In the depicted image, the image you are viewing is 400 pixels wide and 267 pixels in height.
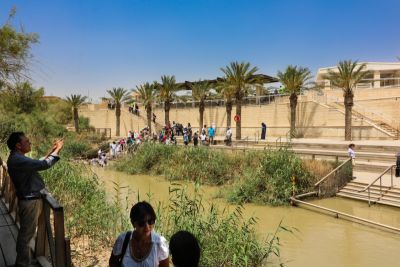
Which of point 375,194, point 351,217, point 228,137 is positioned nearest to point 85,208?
point 351,217

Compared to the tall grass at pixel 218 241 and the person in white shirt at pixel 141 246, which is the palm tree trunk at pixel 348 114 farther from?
the person in white shirt at pixel 141 246

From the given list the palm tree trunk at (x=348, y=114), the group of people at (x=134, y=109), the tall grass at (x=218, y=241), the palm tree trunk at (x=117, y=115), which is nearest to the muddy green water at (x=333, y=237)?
the tall grass at (x=218, y=241)

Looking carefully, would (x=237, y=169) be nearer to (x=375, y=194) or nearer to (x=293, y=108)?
(x=375, y=194)

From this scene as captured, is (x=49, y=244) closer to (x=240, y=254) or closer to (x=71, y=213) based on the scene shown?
(x=240, y=254)

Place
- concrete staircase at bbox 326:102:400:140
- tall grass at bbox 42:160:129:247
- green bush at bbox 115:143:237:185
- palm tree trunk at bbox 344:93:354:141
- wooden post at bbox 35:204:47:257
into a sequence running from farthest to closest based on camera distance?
concrete staircase at bbox 326:102:400:140 → palm tree trunk at bbox 344:93:354:141 → green bush at bbox 115:143:237:185 → tall grass at bbox 42:160:129:247 → wooden post at bbox 35:204:47:257

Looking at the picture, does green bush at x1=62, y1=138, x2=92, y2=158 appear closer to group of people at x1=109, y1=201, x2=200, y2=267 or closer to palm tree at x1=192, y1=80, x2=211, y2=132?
palm tree at x1=192, y1=80, x2=211, y2=132

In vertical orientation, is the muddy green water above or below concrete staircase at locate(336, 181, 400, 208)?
below

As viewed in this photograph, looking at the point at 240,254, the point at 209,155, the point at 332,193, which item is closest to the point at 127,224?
the point at 240,254

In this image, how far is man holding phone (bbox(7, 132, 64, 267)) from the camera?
4222 mm

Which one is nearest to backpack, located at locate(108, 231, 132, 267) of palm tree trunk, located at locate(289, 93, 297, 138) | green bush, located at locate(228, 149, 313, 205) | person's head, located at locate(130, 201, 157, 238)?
person's head, located at locate(130, 201, 157, 238)

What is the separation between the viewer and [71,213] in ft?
30.3

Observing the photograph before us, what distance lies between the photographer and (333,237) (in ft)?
36.5

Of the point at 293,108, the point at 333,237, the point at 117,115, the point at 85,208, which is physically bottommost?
the point at 333,237

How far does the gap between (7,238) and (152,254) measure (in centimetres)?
358
